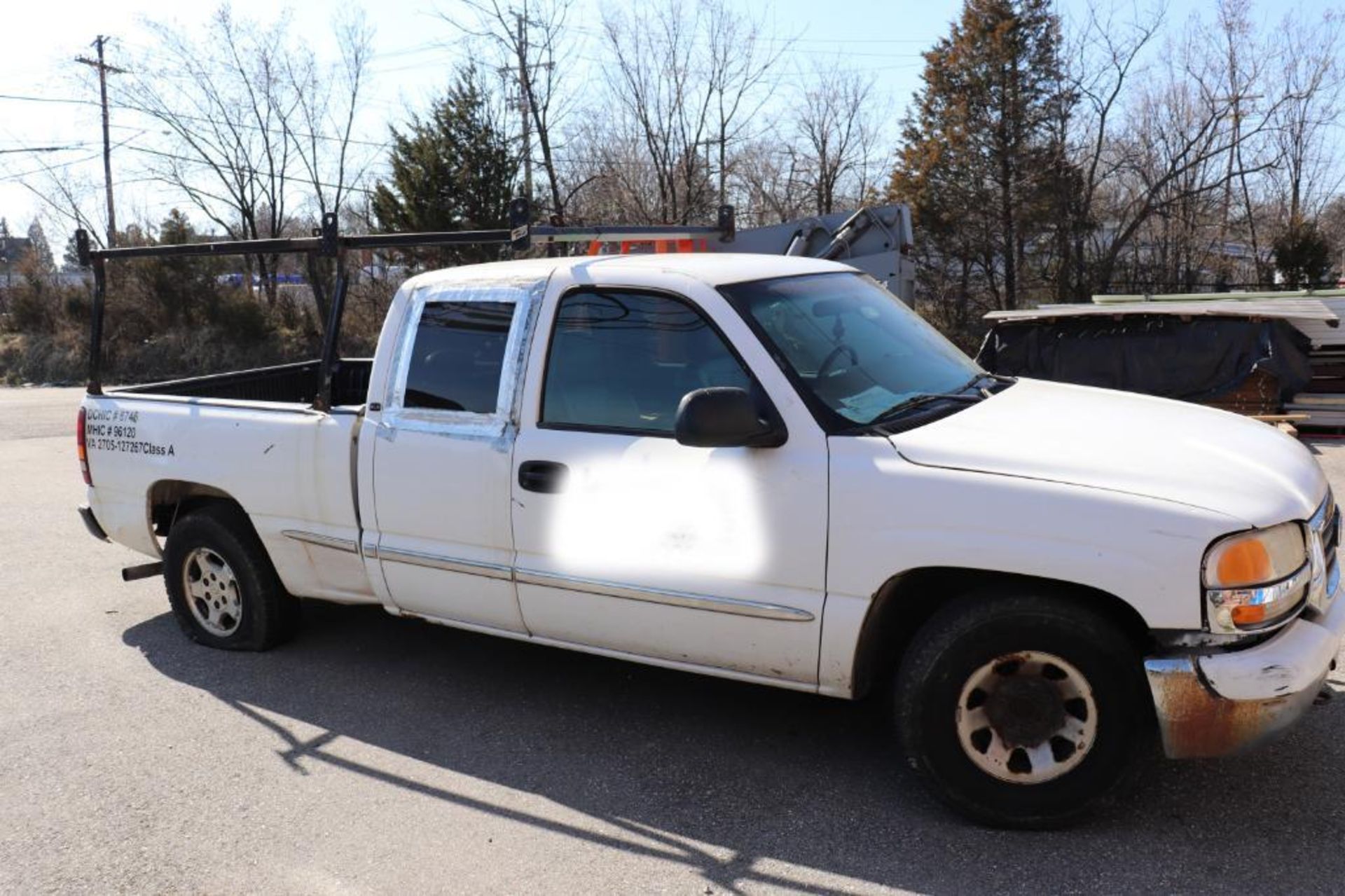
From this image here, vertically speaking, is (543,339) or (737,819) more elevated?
(543,339)

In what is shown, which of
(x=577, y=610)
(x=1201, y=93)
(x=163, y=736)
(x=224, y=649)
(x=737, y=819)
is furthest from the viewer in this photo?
(x=1201, y=93)

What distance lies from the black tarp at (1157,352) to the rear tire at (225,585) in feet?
26.6

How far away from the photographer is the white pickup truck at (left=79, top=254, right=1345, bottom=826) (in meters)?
2.96

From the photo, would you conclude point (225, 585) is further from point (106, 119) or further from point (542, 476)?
point (106, 119)

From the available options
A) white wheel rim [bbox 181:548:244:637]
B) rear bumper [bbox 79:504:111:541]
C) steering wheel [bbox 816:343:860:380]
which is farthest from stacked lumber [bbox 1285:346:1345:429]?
rear bumper [bbox 79:504:111:541]

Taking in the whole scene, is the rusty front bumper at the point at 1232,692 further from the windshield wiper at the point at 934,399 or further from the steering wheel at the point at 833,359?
the steering wheel at the point at 833,359

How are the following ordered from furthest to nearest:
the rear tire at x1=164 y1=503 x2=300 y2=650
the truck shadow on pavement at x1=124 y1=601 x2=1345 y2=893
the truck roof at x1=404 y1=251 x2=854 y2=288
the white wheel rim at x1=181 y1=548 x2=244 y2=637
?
the white wheel rim at x1=181 y1=548 x2=244 y2=637 → the rear tire at x1=164 y1=503 x2=300 y2=650 → the truck roof at x1=404 y1=251 x2=854 y2=288 → the truck shadow on pavement at x1=124 y1=601 x2=1345 y2=893

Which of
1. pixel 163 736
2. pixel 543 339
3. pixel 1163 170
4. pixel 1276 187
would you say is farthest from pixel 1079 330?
pixel 1276 187

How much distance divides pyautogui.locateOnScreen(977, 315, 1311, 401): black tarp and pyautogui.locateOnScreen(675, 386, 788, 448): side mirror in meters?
8.10

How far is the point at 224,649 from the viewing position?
525 cm


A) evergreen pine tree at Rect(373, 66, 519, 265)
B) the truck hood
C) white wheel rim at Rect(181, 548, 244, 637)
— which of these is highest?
evergreen pine tree at Rect(373, 66, 519, 265)

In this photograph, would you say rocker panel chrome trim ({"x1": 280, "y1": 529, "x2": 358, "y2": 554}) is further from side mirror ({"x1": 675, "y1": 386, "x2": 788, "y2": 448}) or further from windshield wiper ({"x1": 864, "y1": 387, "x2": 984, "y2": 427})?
windshield wiper ({"x1": 864, "y1": 387, "x2": 984, "y2": 427})

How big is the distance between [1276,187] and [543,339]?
101 feet

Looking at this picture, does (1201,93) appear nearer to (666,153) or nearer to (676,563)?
(666,153)
